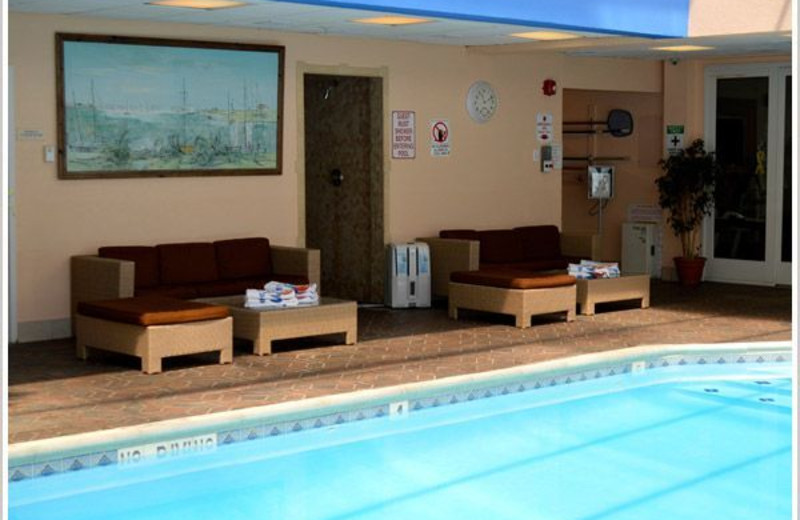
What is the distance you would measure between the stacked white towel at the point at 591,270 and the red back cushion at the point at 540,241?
1288 millimetres

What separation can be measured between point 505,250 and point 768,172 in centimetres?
377

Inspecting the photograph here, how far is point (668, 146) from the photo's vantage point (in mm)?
16500

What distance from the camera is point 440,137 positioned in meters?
14.2

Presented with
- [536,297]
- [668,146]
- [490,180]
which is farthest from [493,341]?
[668,146]

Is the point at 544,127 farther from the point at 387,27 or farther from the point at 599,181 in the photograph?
the point at 387,27

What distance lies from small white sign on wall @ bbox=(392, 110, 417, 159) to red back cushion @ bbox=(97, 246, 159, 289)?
3.33m

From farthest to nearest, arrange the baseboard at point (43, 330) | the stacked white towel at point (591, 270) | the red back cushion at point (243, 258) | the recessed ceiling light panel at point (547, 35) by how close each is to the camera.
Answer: the stacked white towel at point (591, 270)
the recessed ceiling light panel at point (547, 35)
the red back cushion at point (243, 258)
the baseboard at point (43, 330)

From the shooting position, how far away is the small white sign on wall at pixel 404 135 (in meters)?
13.7

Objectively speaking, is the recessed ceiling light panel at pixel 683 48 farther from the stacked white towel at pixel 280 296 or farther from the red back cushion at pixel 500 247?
the stacked white towel at pixel 280 296

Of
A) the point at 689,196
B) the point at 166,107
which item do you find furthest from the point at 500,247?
the point at 166,107

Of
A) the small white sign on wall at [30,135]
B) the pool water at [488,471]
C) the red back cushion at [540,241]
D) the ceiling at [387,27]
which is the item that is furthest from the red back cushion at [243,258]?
the pool water at [488,471]

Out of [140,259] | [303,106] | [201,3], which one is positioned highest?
[201,3]

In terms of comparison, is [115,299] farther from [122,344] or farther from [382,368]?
[382,368]

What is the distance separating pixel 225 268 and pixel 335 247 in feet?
8.23
